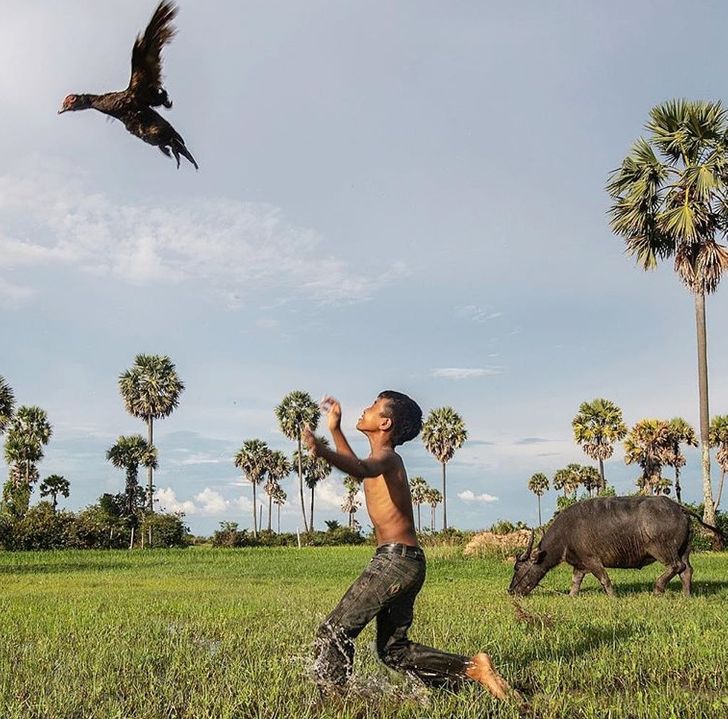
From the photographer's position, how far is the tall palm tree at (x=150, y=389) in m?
73.7

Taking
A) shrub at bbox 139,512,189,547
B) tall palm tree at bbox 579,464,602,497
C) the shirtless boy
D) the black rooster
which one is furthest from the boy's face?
tall palm tree at bbox 579,464,602,497

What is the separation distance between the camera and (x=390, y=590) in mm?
5824

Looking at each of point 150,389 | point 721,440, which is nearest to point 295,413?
point 150,389

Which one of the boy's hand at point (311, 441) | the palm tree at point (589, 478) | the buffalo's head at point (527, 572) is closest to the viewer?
the boy's hand at point (311, 441)

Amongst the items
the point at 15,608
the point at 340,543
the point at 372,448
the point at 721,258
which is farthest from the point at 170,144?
the point at 340,543

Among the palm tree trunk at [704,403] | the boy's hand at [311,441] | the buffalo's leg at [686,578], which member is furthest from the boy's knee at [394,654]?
the palm tree trunk at [704,403]

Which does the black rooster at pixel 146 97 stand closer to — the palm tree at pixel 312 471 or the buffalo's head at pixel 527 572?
the buffalo's head at pixel 527 572

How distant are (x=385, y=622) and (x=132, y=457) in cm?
6725

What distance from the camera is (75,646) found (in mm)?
8609

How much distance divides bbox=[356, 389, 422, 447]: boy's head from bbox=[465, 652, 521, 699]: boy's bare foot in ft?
5.43

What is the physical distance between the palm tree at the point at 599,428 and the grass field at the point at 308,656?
162 ft

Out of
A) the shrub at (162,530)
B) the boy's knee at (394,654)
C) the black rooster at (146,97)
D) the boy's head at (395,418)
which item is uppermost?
the black rooster at (146,97)

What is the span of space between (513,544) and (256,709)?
25.7 meters

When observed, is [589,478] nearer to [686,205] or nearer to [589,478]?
[589,478]
